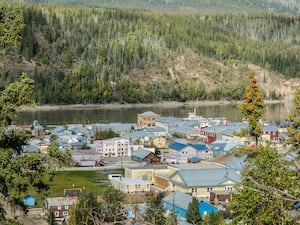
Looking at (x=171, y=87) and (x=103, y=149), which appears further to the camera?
(x=171, y=87)

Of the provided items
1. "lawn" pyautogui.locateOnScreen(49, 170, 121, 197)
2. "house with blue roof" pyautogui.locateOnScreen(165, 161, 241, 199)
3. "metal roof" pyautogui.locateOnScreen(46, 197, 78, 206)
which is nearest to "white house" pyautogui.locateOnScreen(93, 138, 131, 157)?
A: "lawn" pyautogui.locateOnScreen(49, 170, 121, 197)

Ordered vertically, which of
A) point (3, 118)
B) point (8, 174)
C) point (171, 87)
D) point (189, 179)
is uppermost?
point (3, 118)

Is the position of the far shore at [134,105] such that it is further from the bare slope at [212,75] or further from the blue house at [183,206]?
the blue house at [183,206]

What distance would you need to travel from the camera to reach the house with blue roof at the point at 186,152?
37000mm

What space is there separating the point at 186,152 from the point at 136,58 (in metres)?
57.3

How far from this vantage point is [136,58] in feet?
308

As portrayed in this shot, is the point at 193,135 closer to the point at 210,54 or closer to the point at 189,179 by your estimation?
the point at 189,179

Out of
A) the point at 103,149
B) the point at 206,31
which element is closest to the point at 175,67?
the point at 206,31

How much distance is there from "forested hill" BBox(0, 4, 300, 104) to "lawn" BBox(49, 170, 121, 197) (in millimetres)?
42644

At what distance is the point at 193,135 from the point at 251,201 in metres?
41.1

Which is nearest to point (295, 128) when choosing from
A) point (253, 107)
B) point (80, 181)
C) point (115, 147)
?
point (253, 107)

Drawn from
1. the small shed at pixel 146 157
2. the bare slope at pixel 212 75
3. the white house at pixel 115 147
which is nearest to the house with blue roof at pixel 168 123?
the white house at pixel 115 147

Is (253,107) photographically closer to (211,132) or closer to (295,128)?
(295,128)

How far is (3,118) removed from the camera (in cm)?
606
